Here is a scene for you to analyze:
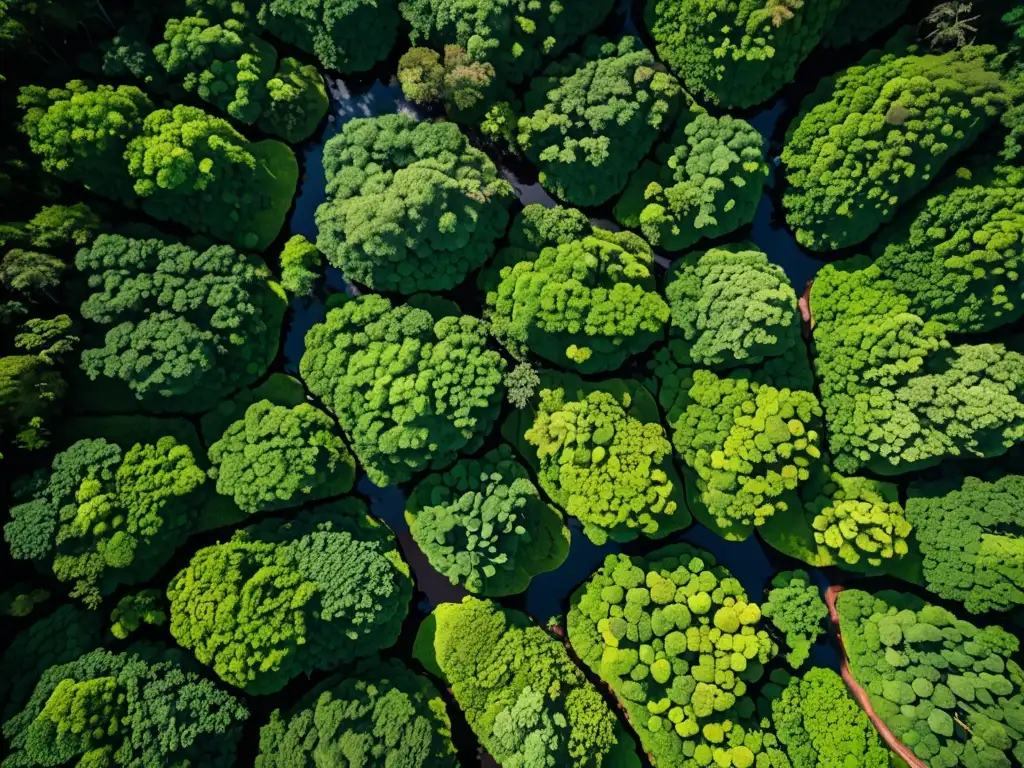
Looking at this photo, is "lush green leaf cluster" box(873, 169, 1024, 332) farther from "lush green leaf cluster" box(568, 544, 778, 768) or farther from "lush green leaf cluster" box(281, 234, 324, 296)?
"lush green leaf cluster" box(281, 234, 324, 296)

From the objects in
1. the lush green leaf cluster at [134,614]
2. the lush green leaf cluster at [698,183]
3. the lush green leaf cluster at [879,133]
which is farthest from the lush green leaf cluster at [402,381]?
the lush green leaf cluster at [879,133]

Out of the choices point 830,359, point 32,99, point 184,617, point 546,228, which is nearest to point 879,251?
point 830,359

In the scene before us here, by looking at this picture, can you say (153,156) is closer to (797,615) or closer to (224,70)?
(224,70)

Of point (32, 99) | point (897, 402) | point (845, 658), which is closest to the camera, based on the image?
point (32, 99)

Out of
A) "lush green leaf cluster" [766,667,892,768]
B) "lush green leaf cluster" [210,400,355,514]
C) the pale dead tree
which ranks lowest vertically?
"lush green leaf cluster" [766,667,892,768]

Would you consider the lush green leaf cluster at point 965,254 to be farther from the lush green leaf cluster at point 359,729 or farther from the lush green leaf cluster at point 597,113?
the lush green leaf cluster at point 359,729

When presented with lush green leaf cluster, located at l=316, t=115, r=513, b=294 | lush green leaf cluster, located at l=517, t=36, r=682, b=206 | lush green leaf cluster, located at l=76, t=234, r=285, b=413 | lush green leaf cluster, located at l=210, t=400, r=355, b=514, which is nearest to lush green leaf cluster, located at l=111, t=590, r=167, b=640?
lush green leaf cluster, located at l=210, t=400, r=355, b=514

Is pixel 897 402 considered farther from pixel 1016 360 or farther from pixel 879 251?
pixel 879 251
